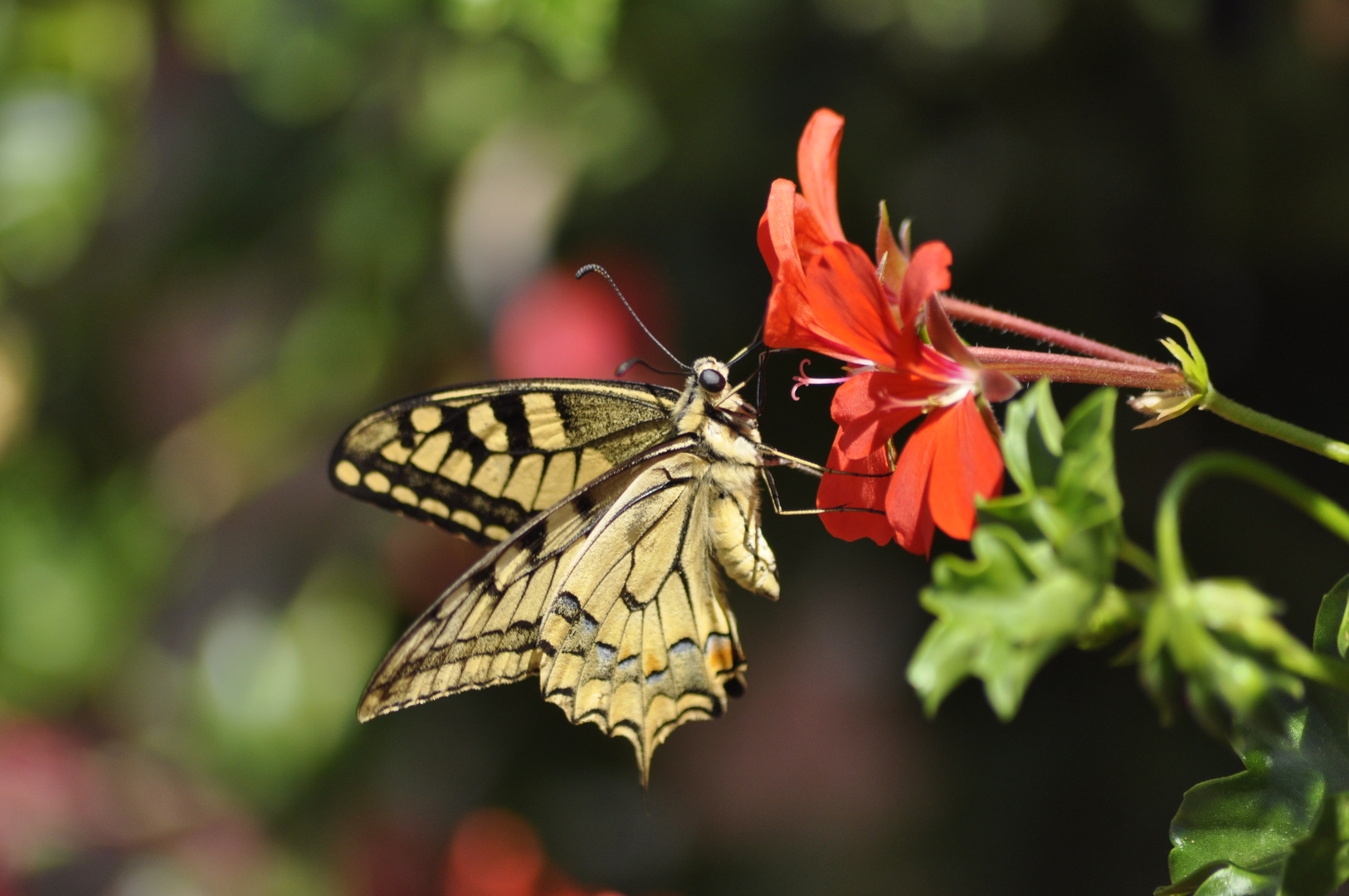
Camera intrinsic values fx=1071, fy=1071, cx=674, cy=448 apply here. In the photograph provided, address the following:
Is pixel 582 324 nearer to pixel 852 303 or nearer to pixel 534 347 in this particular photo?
pixel 534 347

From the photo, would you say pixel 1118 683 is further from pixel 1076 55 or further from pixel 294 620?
pixel 294 620

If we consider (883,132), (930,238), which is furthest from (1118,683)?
(883,132)

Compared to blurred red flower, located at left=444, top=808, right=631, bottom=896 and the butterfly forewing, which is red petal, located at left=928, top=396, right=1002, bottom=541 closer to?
the butterfly forewing

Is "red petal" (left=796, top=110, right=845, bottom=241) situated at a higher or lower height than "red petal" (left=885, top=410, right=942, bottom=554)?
higher

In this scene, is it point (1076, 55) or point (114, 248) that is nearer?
point (1076, 55)

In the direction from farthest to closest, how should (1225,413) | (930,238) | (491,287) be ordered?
(491,287), (930,238), (1225,413)

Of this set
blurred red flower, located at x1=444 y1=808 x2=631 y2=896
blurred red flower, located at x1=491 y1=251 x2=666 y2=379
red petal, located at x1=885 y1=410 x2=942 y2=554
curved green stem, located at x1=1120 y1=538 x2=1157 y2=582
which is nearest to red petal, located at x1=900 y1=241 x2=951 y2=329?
red petal, located at x1=885 y1=410 x2=942 y2=554

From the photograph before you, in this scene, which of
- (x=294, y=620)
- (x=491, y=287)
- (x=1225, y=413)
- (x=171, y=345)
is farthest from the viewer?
(x=171, y=345)
